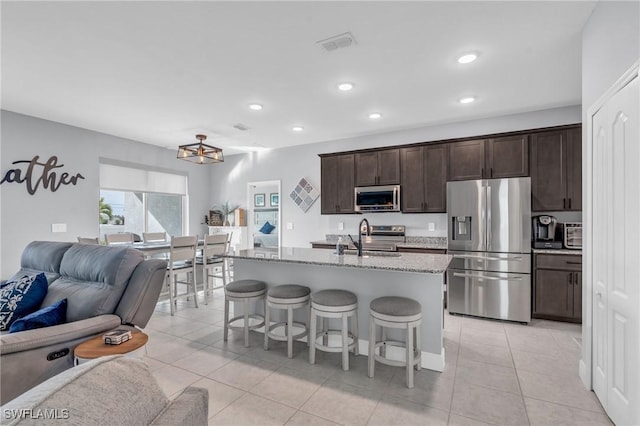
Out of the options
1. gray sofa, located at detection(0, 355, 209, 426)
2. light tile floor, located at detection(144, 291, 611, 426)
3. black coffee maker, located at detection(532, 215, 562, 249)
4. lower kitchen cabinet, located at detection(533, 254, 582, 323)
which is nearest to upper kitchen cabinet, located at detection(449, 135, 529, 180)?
black coffee maker, located at detection(532, 215, 562, 249)

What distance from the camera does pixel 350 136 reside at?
553cm

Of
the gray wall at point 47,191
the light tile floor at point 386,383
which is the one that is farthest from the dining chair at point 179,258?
the gray wall at point 47,191

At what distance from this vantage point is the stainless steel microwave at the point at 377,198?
15.7 feet

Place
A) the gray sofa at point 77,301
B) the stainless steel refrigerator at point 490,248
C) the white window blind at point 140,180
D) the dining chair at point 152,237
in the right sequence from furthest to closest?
the white window blind at point 140,180 < the dining chair at point 152,237 < the stainless steel refrigerator at point 490,248 < the gray sofa at point 77,301

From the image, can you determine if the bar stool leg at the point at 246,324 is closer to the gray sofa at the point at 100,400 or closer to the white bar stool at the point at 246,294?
the white bar stool at the point at 246,294

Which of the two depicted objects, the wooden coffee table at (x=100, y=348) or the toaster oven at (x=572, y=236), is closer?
the wooden coffee table at (x=100, y=348)

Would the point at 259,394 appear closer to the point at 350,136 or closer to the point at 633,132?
the point at 633,132

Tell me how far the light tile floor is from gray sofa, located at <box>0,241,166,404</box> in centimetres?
77

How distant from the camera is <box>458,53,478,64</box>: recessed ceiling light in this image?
275 cm

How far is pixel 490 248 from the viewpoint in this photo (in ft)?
12.6

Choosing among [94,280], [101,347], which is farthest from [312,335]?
[94,280]

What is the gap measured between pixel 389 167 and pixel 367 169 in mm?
378

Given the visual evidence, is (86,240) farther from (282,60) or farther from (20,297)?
(282,60)

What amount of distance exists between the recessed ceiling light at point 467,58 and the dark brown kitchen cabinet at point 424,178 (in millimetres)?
1738
